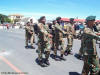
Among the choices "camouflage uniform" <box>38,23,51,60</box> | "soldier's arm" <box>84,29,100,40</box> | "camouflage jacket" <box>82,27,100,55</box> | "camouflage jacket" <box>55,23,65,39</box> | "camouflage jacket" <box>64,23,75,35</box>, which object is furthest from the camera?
"camouflage jacket" <box>64,23,75,35</box>

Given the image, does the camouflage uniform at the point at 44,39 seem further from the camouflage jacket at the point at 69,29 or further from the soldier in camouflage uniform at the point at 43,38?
the camouflage jacket at the point at 69,29

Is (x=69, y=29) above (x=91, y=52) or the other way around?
above

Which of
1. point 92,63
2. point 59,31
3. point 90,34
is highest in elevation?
point 90,34

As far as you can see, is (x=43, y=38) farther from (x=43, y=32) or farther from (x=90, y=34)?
(x=90, y=34)

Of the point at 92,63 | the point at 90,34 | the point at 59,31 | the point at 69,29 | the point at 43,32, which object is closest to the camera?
the point at 90,34

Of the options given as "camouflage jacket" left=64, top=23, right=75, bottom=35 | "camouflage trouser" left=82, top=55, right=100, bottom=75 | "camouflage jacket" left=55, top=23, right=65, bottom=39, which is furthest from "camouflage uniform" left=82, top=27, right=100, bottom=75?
"camouflage jacket" left=64, top=23, right=75, bottom=35

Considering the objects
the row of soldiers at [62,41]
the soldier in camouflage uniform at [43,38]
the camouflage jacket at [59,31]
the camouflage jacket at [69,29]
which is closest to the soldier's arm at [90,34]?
the row of soldiers at [62,41]

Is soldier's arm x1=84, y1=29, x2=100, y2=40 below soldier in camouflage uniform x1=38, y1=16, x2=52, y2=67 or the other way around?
the other way around

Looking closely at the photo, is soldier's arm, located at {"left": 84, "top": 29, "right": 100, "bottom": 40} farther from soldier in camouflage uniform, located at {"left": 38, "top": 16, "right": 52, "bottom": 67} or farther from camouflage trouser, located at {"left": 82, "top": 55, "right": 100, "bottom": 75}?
soldier in camouflage uniform, located at {"left": 38, "top": 16, "right": 52, "bottom": 67}

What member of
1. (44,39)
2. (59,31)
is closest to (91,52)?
(44,39)

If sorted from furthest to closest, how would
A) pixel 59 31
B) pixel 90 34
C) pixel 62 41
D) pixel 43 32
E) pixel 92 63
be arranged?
pixel 62 41 < pixel 59 31 < pixel 43 32 < pixel 92 63 < pixel 90 34

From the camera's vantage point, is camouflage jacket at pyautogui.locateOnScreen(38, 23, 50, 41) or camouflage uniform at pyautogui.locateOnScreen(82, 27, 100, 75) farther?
camouflage jacket at pyautogui.locateOnScreen(38, 23, 50, 41)

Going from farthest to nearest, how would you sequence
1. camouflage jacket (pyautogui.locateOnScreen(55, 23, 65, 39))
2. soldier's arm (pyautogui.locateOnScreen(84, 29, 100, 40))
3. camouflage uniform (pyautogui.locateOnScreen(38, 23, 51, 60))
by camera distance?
camouflage jacket (pyautogui.locateOnScreen(55, 23, 65, 39)) → camouflage uniform (pyautogui.locateOnScreen(38, 23, 51, 60)) → soldier's arm (pyautogui.locateOnScreen(84, 29, 100, 40))

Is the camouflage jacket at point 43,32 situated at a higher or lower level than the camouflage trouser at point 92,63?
higher
